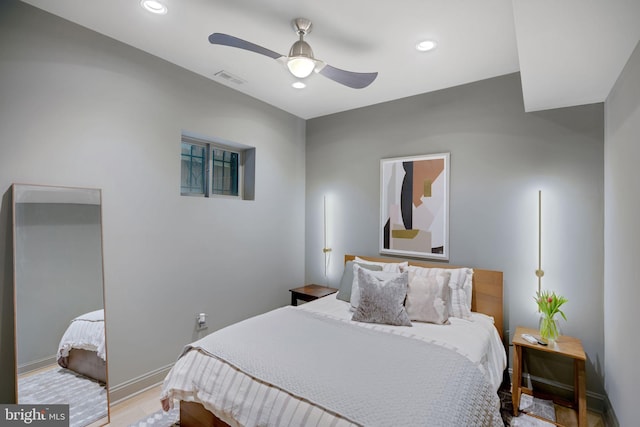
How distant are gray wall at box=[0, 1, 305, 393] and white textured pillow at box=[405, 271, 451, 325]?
180 cm

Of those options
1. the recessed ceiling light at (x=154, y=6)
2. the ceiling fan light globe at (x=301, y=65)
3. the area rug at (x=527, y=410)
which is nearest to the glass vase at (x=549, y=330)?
the area rug at (x=527, y=410)

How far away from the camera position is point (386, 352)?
5.89 ft

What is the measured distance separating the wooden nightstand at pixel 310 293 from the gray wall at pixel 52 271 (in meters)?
1.94

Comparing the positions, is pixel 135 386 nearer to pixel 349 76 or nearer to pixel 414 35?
pixel 349 76

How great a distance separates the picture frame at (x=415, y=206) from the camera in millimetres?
3039

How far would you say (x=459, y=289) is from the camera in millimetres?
2656

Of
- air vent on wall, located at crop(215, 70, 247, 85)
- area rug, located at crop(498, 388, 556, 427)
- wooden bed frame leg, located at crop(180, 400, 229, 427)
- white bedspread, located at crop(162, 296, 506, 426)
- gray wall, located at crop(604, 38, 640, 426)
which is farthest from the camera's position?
air vent on wall, located at crop(215, 70, 247, 85)

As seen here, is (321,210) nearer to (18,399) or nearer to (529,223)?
(529,223)

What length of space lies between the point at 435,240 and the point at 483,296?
66cm

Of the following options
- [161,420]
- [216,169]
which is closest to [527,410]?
[161,420]

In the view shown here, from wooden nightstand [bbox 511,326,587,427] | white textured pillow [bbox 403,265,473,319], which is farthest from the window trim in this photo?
wooden nightstand [bbox 511,326,587,427]

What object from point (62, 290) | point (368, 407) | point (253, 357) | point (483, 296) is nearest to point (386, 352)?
point (368, 407)

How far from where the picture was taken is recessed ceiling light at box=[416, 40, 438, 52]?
7.34 ft

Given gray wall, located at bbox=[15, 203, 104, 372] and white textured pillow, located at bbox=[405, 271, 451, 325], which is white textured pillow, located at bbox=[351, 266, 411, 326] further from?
gray wall, located at bbox=[15, 203, 104, 372]
